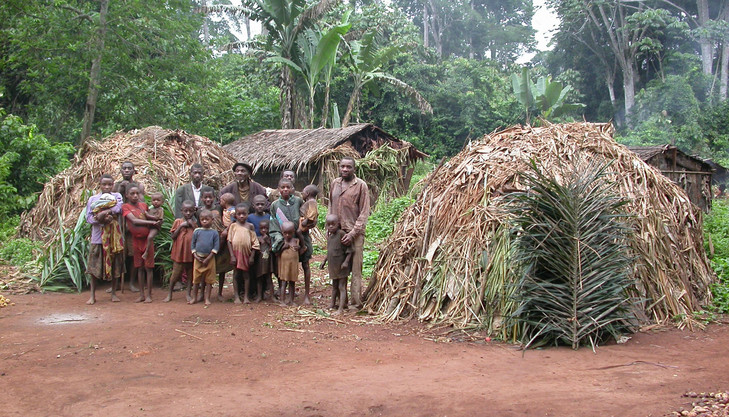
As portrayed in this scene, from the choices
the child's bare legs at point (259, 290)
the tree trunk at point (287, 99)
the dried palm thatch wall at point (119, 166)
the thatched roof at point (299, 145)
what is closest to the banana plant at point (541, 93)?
the thatched roof at point (299, 145)

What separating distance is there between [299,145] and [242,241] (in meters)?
9.18

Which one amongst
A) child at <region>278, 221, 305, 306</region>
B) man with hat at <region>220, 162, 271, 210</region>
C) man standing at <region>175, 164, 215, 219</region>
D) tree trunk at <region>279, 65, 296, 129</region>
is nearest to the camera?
child at <region>278, 221, 305, 306</region>

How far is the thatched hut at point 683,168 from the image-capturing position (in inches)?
517

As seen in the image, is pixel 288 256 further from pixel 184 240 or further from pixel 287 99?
pixel 287 99

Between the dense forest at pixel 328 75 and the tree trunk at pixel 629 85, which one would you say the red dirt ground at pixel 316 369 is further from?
the tree trunk at pixel 629 85

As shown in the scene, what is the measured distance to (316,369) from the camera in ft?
15.0

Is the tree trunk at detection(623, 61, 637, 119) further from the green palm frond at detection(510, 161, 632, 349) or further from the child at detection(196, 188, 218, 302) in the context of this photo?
the child at detection(196, 188, 218, 302)

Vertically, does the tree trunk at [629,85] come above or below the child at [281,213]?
above

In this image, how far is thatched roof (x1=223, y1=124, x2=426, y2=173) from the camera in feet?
49.8

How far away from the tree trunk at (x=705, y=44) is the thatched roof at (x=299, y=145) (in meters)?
14.7

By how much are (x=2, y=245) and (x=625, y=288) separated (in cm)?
944

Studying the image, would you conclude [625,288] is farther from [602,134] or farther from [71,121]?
[71,121]

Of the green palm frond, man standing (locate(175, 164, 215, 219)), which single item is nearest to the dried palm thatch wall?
man standing (locate(175, 164, 215, 219))

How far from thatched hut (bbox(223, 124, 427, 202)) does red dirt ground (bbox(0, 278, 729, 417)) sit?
9.06m
